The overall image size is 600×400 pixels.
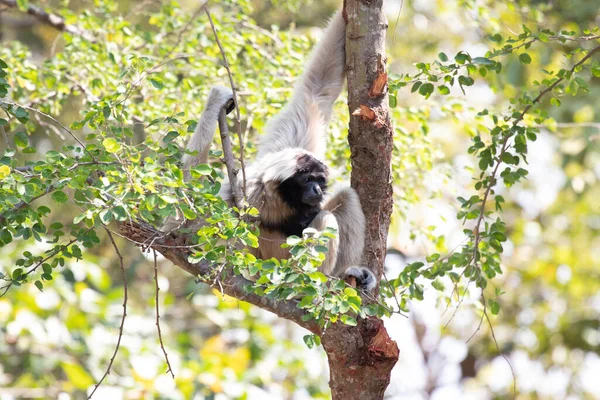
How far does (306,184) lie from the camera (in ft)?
18.6

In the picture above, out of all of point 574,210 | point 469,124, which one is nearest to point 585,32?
point 469,124

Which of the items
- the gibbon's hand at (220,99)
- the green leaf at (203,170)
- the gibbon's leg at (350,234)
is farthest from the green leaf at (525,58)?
the green leaf at (203,170)

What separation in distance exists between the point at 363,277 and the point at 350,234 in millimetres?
580

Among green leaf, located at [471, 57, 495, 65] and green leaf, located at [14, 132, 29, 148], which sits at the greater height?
green leaf, located at [471, 57, 495, 65]

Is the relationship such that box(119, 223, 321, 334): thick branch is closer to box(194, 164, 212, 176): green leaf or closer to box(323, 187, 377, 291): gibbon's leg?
→ box(323, 187, 377, 291): gibbon's leg

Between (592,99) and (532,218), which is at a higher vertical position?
(532,218)

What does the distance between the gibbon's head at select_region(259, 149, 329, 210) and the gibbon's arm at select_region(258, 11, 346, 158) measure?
415mm

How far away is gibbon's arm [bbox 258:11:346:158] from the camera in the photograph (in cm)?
584

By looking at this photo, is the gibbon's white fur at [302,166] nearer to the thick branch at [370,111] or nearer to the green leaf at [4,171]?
Answer: the thick branch at [370,111]

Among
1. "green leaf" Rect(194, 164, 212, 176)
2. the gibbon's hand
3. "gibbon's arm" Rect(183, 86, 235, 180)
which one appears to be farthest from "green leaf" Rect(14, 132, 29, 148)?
the gibbon's hand

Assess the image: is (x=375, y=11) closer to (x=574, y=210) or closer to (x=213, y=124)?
(x=213, y=124)

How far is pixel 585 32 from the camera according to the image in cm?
471

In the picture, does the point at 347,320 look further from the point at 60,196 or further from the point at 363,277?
the point at 60,196

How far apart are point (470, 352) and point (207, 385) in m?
7.45
